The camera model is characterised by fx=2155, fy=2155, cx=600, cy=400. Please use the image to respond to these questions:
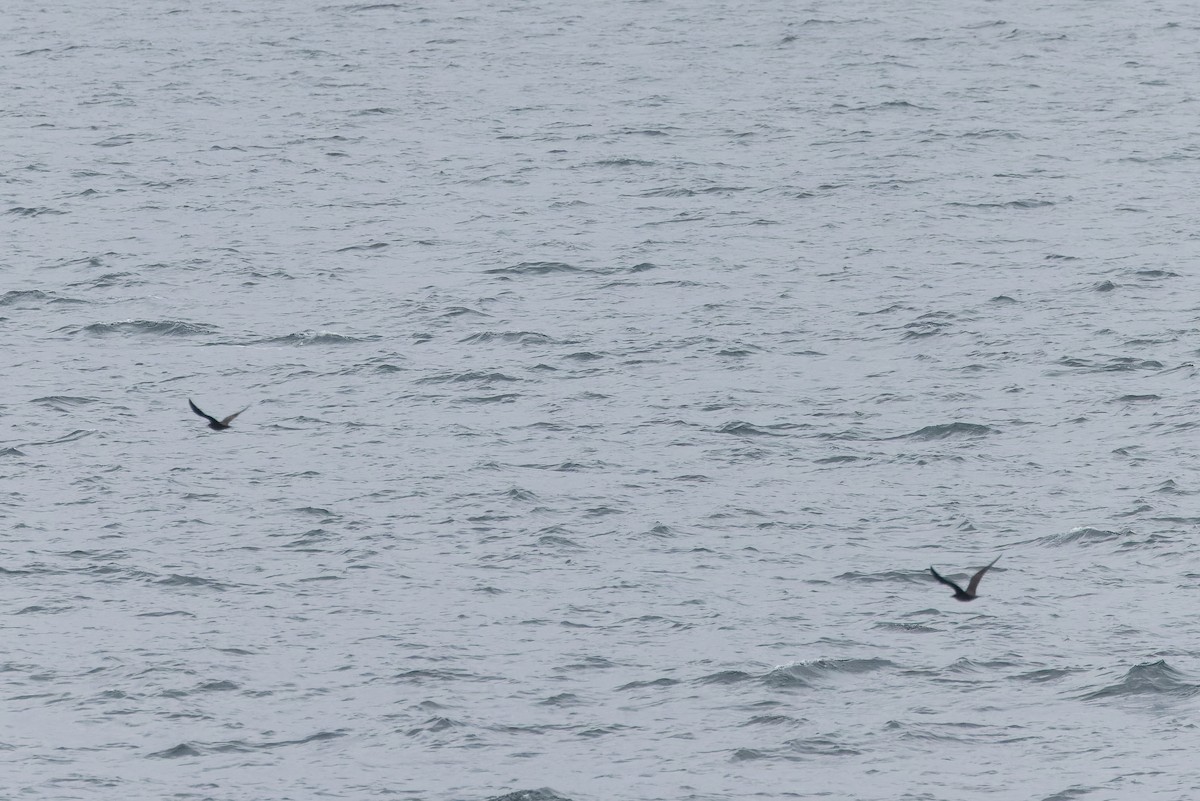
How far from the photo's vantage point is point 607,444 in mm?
54031

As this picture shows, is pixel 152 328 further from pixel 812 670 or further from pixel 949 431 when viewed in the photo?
pixel 812 670

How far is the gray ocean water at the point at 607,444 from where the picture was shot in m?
41.0

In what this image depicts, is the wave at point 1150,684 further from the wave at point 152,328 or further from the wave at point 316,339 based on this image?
the wave at point 152,328

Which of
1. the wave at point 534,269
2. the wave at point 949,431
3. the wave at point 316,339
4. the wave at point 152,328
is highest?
A: the wave at point 152,328

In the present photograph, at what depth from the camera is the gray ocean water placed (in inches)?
1615

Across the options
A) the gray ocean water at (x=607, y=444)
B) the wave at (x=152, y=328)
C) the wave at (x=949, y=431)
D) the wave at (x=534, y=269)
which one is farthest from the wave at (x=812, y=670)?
the wave at (x=534, y=269)

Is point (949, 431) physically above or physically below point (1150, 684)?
above

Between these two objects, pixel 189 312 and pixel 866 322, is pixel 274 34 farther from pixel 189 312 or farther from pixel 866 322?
pixel 866 322

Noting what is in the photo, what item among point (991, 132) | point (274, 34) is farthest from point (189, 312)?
point (274, 34)

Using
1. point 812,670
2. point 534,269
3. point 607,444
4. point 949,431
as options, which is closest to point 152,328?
point 534,269

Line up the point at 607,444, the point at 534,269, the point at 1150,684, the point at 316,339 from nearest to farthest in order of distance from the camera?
1. the point at 1150,684
2. the point at 607,444
3. the point at 316,339
4. the point at 534,269

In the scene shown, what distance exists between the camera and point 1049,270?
218 feet

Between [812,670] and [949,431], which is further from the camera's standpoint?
[949,431]

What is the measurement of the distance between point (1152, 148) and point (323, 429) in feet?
131
